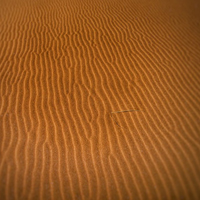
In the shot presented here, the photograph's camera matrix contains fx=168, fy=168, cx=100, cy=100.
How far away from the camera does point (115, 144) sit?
10.3 feet

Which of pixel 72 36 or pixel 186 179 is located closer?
pixel 186 179

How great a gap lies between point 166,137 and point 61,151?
1964mm

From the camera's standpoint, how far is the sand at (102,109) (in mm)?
2736

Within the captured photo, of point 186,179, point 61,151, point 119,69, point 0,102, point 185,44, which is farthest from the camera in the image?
point 185,44

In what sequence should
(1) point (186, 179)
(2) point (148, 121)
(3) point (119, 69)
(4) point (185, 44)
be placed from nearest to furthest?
(1) point (186, 179)
(2) point (148, 121)
(3) point (119, 69)
(4) point (185, 44)

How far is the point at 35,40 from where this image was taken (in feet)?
18.3

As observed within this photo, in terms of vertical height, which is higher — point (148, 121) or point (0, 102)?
point (0, 102)

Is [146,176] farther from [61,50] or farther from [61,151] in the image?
[61,50]

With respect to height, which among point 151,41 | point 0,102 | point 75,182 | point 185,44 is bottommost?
point 75,182

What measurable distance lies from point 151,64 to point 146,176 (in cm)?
288

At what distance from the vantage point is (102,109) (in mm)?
3678

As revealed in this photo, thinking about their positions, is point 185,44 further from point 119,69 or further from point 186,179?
point 186,179

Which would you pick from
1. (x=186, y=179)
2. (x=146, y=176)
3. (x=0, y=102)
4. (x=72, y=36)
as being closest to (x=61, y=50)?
(x=72, y=36)

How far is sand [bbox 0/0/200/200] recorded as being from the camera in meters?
2.74
